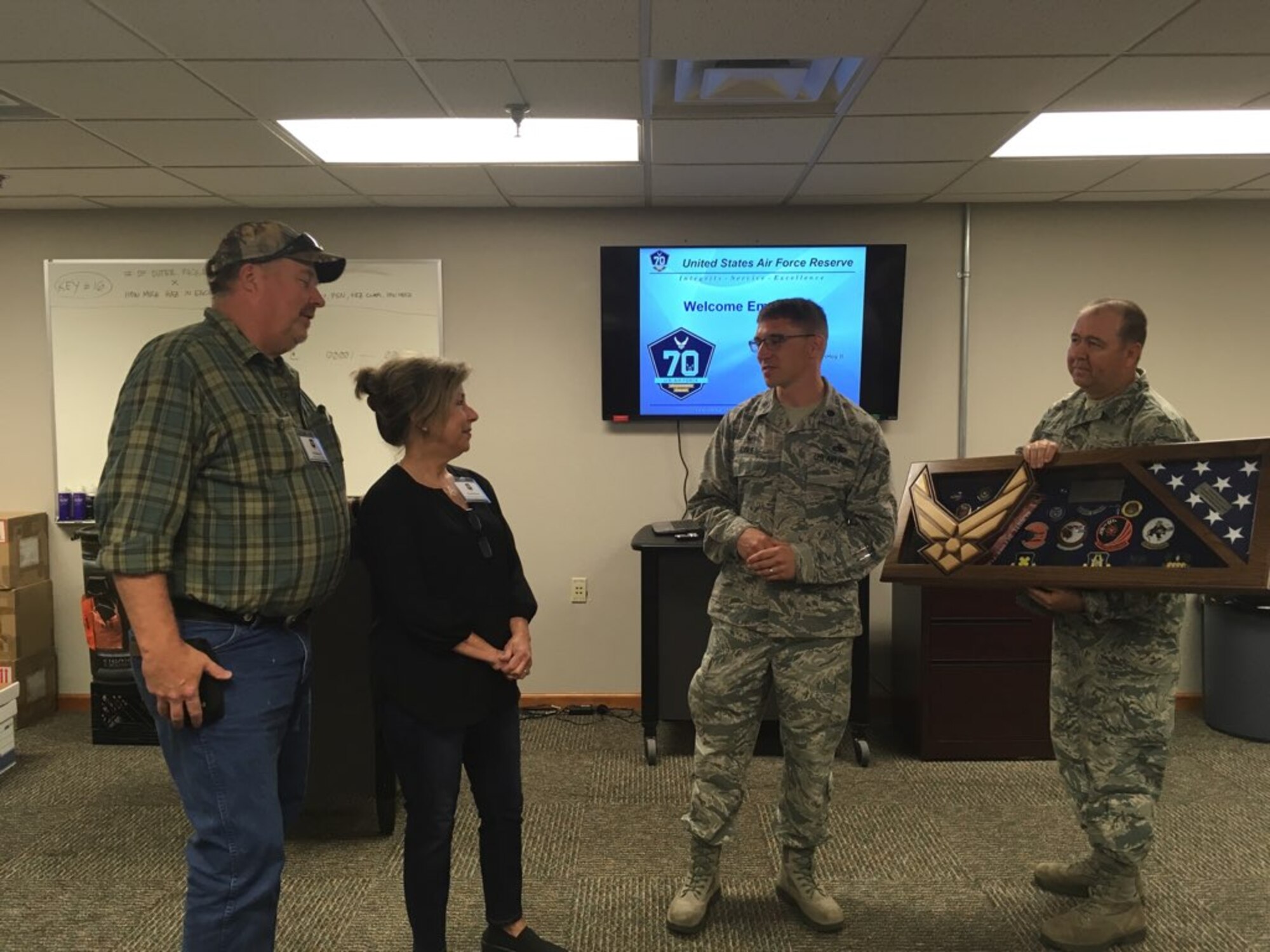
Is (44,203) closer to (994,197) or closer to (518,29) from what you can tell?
(518,29)

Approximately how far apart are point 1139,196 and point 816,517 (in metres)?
2.58

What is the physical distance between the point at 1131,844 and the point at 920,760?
1.28m

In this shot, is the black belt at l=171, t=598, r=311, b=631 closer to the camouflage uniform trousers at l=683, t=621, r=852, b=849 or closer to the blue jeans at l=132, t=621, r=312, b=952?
the blue jeans at l=132, t=621, r=312, b=952

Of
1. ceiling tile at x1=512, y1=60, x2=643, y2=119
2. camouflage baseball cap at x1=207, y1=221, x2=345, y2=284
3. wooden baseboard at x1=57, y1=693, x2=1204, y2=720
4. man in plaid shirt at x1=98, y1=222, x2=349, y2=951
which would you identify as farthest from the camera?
wooden baseboard at x1=57, y1=693, x2=1204, y2=720

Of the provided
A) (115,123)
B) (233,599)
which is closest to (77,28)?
(115,123)

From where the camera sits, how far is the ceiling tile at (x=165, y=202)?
11.2 feet

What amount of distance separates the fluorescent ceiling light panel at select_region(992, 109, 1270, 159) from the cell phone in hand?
2713 mm

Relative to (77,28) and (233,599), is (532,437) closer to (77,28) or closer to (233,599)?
(77,28)

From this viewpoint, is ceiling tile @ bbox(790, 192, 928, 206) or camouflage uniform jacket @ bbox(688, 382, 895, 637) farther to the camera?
ceiling tile @ bbox(790, 192, 928, 206)

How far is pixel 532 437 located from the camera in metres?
3.78

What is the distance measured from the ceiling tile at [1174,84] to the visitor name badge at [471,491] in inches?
77.8

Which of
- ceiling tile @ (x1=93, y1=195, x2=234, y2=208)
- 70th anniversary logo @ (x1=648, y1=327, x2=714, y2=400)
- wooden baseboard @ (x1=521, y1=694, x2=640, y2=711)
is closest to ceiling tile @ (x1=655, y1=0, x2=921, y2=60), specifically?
70th anniversary logo @ (x1=648, y1=327, x2=714, y2=400)

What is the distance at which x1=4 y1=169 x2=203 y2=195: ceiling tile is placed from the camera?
120 inches

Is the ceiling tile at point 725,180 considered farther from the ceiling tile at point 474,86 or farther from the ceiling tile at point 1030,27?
the ceiling tile at point 1030,27
